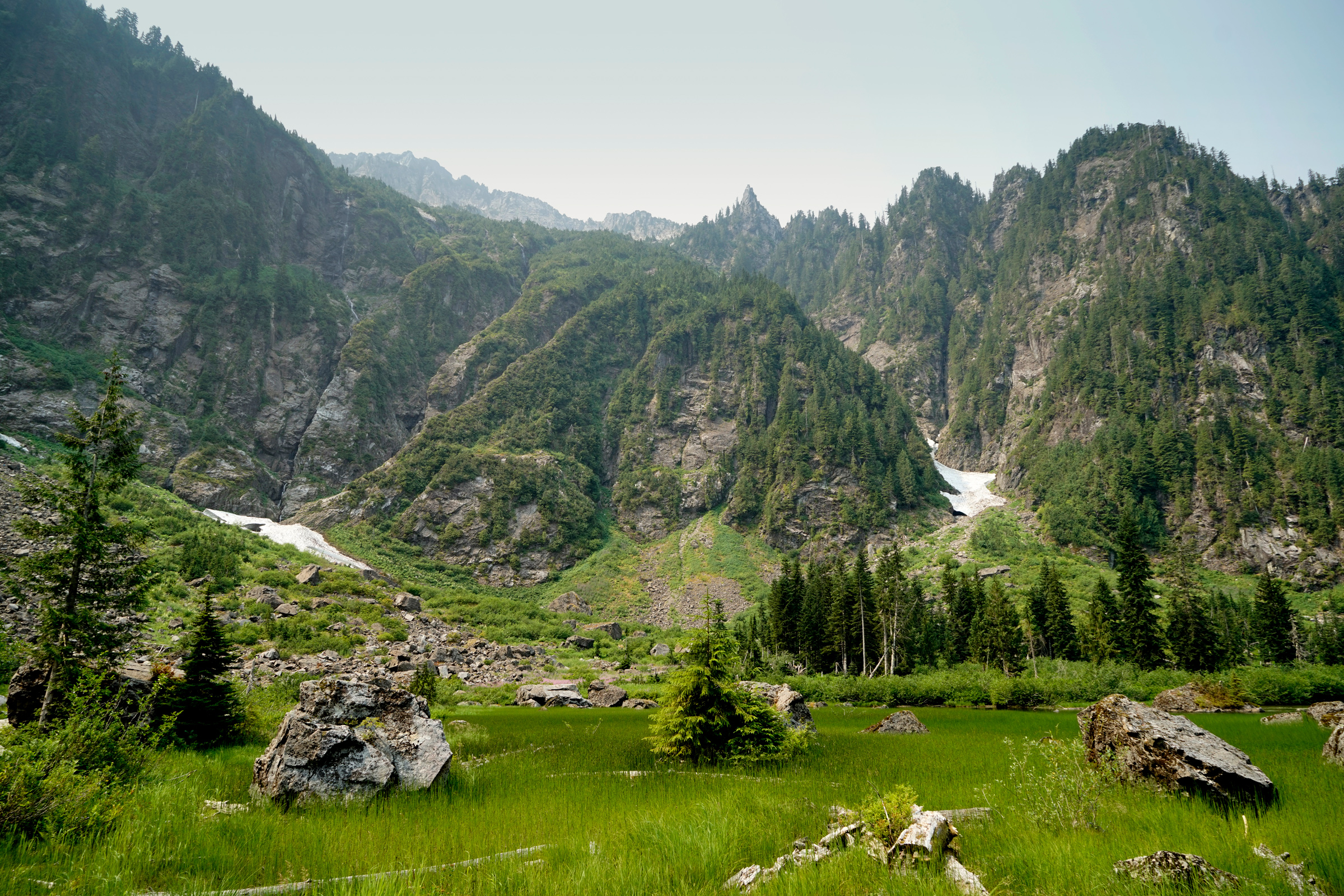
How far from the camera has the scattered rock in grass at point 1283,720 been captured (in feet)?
77.9

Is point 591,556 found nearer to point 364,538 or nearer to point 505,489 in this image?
point 505,489

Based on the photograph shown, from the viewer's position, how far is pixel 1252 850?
19.0 ft

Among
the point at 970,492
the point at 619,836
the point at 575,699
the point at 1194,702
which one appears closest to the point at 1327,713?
the point at 1194,702

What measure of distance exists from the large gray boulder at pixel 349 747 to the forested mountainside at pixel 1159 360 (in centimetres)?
11820

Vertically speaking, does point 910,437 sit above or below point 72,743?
above

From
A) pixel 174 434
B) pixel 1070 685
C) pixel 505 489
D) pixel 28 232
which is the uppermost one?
pixel 28 232

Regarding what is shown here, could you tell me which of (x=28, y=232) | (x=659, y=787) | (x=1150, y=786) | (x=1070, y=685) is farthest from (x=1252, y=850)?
(x=28, y=232)

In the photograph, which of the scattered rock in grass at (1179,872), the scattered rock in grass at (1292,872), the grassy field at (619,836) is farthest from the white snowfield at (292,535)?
the scattered rock in grass at (1292,872)

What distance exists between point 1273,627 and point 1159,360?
90125 millimetres

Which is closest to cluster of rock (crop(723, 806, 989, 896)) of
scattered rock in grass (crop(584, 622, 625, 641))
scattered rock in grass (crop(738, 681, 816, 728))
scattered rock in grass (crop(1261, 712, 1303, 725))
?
scattered rock in grass (crop(738, 681, 816, 728))

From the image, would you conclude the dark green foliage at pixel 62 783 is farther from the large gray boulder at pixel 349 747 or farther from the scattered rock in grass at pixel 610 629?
the scattered rock in grass at pixel 610 629

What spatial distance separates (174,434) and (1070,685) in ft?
472

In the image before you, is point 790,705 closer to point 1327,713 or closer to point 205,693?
point 205,693

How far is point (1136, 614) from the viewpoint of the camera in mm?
51062
